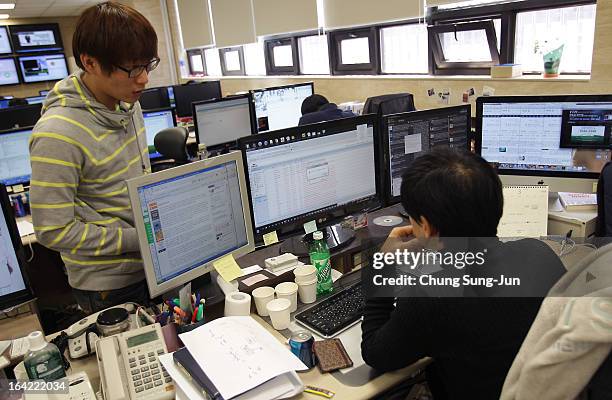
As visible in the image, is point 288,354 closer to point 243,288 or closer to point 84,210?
point 243,288

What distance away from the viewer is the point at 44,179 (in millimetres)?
1300

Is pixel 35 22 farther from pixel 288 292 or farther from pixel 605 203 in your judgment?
pixel 605 203

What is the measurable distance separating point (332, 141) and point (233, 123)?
2202mm

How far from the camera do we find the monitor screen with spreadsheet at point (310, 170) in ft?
4.97

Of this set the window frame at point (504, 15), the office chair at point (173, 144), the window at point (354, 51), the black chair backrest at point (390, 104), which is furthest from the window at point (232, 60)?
the black chair backrest at point (390, 104)

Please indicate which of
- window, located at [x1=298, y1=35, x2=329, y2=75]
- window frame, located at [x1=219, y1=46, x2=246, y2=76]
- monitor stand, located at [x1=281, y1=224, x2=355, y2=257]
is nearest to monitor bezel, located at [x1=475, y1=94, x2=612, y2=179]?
monitor stand, located at [x1=281, y1=224, x2=355, y2=257]

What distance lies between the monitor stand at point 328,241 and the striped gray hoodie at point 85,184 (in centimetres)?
52

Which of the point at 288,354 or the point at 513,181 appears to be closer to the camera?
the point at 288,354

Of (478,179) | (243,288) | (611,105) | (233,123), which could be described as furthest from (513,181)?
(233,123)

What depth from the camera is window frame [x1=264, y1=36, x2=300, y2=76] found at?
536cm

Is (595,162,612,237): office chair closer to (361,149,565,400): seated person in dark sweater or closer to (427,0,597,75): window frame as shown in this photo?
(361,149,565,400): seated person in dark sweater

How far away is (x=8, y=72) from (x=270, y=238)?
898 cm

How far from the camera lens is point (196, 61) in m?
7.76

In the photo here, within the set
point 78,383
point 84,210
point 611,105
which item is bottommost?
point 78,383
